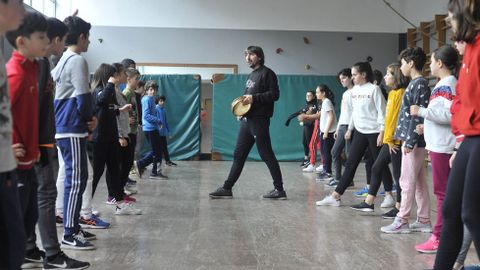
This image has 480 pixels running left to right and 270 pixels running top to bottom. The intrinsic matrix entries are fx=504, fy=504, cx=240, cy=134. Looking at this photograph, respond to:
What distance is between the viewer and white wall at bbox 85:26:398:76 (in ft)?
43.4

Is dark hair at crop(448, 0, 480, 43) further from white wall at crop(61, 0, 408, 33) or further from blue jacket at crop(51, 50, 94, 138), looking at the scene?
white wall at crop(61, 0, 408, 33)

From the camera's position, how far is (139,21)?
1124 cm

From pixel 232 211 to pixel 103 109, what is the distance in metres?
1.53

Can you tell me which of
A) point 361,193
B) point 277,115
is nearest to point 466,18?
point 361,193

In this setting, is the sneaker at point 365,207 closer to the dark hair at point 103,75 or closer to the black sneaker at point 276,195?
the black sneaker at point 276,195

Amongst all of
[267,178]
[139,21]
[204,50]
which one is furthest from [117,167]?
[204,50]

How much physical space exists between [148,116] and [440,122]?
484 centimetres

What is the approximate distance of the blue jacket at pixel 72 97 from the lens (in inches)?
119

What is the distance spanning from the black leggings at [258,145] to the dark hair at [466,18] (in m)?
3.35

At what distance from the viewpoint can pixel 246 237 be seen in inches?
144

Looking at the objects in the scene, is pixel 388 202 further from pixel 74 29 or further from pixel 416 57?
pixel 74 29

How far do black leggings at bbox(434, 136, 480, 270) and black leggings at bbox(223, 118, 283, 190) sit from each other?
3200 millimetres

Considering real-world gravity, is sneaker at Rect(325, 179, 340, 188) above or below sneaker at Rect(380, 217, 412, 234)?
above

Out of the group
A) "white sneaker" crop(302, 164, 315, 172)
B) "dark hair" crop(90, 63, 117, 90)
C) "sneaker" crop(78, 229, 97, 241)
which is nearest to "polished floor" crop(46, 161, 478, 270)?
"sneaker" crop(78, 229, 97, 241)
